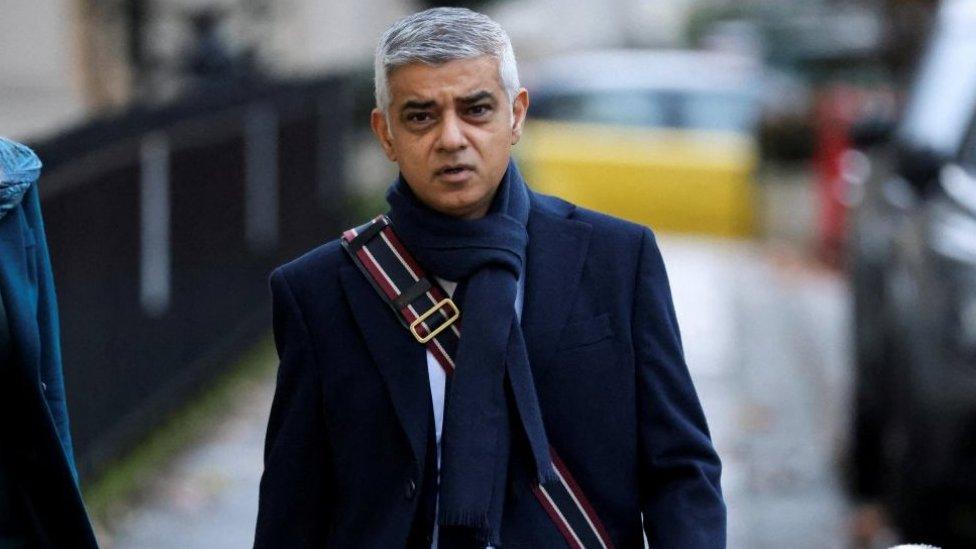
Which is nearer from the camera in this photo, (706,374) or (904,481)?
(904,481)

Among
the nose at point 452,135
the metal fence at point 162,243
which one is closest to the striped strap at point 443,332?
the nose at point 452,135

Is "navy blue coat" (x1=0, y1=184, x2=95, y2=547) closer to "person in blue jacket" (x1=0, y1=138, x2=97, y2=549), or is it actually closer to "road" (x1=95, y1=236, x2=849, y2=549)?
"person in blue jacket" (x1=0, y1=138, x2=97, y2=549)

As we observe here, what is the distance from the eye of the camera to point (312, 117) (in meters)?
14.8

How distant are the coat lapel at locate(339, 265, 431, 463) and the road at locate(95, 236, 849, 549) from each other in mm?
4466

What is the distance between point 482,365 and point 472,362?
0.02 meters

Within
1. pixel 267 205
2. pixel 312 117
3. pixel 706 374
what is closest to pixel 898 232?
pixel 706 374

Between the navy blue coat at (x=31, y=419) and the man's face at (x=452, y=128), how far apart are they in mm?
682

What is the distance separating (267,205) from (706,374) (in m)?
3.11

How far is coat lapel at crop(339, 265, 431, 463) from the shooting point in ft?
10.6

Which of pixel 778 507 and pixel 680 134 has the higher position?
pixel 778 507

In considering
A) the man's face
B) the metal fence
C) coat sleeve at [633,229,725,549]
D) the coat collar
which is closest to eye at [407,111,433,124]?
the man's face

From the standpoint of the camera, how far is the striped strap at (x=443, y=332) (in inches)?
129

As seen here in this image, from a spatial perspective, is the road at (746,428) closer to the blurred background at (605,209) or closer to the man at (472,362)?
the blurred background at (605,209)

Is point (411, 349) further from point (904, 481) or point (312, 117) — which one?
point (312, 117)
